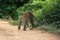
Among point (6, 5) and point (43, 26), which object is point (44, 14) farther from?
point (6, 5)

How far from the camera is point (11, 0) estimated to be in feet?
81.4

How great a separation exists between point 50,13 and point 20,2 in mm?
8746

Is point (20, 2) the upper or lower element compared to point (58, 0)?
lower

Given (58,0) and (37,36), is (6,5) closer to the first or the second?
(58,0)

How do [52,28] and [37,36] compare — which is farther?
[52,28]

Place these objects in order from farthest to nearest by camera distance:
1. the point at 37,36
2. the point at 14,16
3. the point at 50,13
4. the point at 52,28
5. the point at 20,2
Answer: the point at 20,2 < the point at 14,16 < the point at 50,13 < the point at 52,28 < the point at 37,36

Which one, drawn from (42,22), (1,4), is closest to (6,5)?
→ (1,4)

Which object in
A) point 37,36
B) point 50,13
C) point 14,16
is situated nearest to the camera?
point 37,36

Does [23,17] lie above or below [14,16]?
Answer: above

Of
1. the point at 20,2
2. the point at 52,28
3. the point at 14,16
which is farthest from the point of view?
the point at 20,2

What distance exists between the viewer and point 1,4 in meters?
25.3

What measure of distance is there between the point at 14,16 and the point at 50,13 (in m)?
7.14

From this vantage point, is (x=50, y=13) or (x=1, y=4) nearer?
(x=50, y=13)

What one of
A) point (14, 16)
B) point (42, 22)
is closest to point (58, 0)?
point (42, 22)
